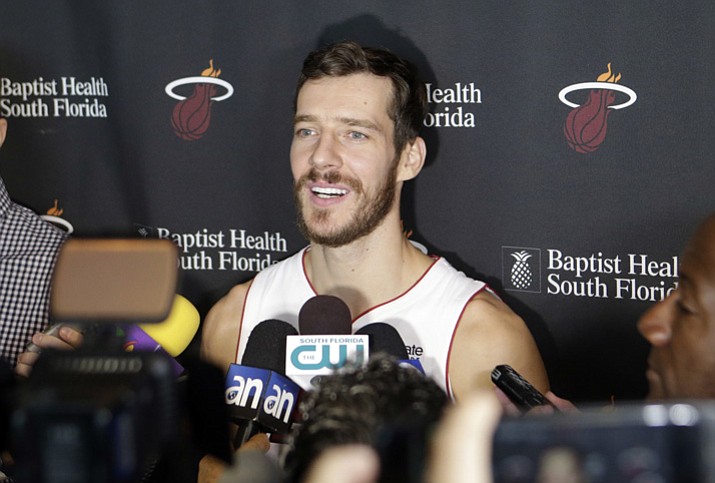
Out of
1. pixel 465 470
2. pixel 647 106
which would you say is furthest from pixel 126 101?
pixel 465 470

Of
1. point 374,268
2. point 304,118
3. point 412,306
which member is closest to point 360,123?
point 304,118

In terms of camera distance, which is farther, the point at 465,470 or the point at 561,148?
the point at 561,148

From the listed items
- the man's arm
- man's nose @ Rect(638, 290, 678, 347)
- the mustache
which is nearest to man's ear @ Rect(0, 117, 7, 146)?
the mustache

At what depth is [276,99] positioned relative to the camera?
8.09ft

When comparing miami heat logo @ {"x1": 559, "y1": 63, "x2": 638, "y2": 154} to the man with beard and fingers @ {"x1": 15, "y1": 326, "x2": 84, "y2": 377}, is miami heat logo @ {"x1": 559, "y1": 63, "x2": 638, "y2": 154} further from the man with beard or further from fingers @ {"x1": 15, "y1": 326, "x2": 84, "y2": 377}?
fingers @ {"x1": 15, "y1": 326, "x2": 84, "y2": 377}

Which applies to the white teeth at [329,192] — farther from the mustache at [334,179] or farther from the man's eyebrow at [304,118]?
the man's eyebrow at [304,118]

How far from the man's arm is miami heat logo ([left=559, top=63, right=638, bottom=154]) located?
452 millimetres

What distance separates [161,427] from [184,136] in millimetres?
1785

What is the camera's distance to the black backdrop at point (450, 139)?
210 cm

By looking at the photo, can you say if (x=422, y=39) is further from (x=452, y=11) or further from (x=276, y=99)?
(x=276, y=99)

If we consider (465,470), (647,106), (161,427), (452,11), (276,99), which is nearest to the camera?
(465,470)

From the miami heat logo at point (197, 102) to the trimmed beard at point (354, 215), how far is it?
432mm

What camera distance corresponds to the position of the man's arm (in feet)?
6.97

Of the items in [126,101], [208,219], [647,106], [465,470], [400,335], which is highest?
[126,101]
